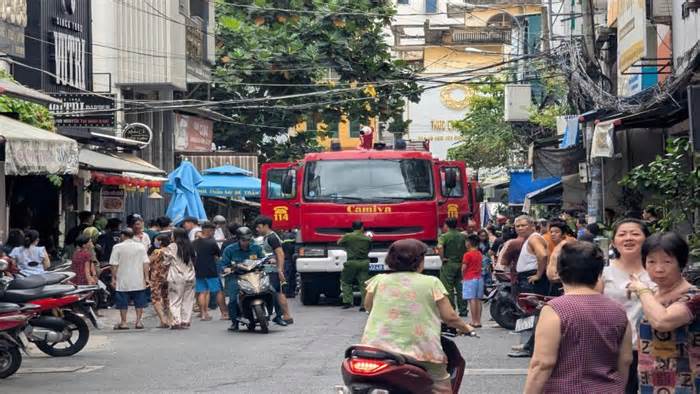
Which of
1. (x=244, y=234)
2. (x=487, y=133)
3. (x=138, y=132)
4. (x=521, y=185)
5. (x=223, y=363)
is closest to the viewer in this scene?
(x=223, y=363)

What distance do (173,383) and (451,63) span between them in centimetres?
6368

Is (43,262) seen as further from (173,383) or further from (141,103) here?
(141,103)

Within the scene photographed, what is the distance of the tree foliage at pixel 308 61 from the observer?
1519 inches

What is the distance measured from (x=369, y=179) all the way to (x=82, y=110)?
578 cm

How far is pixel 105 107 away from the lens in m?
26.0

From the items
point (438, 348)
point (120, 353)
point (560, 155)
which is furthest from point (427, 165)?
point (438, 348)

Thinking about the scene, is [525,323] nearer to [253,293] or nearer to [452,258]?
[253,293]

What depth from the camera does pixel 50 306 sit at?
585 inches

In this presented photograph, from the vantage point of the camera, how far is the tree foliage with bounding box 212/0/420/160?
127 ft

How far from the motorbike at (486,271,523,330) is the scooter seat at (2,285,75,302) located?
6.21 meters

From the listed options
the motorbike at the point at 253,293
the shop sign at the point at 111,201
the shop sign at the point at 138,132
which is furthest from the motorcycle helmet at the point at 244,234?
the shop sign at the point at 138,132

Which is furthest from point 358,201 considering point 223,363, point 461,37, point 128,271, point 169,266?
point 461,37

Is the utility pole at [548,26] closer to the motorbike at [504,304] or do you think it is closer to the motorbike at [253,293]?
the motorbike at [504,304]

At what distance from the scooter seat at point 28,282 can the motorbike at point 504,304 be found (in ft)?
21.4
